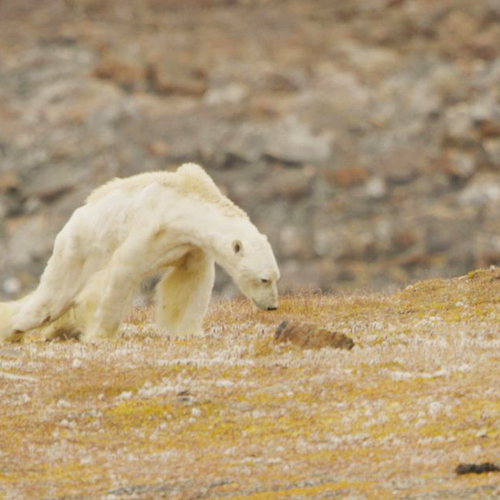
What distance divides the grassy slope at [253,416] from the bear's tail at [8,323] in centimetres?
186

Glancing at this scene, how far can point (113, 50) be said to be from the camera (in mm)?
161625

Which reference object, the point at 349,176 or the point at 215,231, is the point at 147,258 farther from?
the point at 349,176

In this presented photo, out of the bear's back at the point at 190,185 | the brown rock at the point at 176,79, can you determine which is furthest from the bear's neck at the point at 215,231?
the brown rock at the point at 176,79

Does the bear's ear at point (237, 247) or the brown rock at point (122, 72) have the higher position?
the bear's ear at point (237, 247)

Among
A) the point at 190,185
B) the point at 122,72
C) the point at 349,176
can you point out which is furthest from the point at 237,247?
the point at 122,72

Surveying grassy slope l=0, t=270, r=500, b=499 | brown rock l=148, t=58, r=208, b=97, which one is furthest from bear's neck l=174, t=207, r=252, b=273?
brown rock l=148, t=58, r=208, b=97

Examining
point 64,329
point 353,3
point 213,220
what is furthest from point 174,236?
point 353,3

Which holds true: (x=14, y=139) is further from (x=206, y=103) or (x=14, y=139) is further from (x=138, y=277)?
(x=138, y=277)

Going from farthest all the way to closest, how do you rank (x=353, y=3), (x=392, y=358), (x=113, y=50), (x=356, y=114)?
(x=353, y=3), (x=113, y=50), (x=356, y=114), (x=392, y=358)

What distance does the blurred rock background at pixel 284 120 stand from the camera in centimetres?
12269

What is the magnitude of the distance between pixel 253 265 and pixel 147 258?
1.70 meters

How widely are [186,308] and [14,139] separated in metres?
121

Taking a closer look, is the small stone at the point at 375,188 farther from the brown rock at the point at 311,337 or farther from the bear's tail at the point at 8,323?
the brown rock at the point at 311,337

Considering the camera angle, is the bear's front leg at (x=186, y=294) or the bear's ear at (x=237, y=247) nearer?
the bear's ear at (x=237, y=247)
